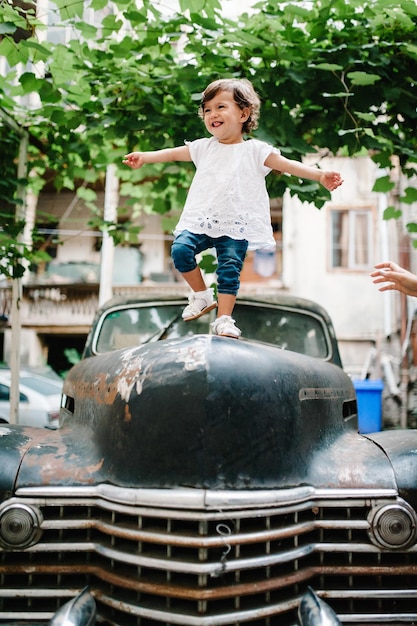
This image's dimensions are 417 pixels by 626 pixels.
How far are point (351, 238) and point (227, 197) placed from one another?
11786 mm

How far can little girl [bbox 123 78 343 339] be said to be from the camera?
212cm

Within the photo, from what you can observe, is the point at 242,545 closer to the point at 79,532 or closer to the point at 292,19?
the point at 79,532

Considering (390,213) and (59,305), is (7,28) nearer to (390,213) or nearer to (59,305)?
(390,213)

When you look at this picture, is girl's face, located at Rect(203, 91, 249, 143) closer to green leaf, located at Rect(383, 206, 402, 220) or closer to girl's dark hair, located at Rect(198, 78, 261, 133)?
girl's dark hair, located at Rect(198, 78, 261, 133)

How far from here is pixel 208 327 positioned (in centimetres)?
331

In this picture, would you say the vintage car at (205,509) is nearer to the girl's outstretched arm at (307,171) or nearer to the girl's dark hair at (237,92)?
the girl's outstretched arm at (307,171)

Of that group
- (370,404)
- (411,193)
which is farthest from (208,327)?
(370,404)

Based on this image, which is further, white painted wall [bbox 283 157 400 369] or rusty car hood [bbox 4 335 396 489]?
white painted wall [bbox 283 157 400 369]

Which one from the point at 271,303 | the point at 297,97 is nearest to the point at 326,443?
the point at 271,303

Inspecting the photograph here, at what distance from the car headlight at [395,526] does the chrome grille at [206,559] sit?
3 centimetres

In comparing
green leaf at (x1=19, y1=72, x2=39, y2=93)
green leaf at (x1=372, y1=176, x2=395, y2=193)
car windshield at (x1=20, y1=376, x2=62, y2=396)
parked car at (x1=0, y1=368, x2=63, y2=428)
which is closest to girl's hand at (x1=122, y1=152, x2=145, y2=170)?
green leaf at (x1=19, y1=72, x2=39, y2=93)

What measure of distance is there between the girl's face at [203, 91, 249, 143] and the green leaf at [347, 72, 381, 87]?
1502 mm

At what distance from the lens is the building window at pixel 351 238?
13.2m

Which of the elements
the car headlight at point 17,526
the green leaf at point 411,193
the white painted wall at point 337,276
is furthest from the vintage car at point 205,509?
the white painted wall at point 337,276
